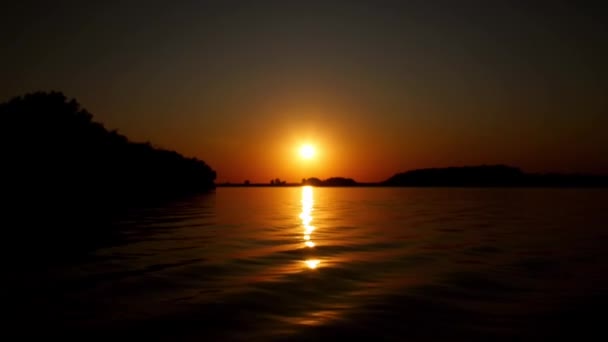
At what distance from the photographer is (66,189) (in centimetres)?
6056

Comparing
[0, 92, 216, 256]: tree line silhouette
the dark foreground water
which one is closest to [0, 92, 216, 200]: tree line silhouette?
[0, 92, 216, 256]: tree line silhouette

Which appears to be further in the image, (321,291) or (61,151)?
(61,151)

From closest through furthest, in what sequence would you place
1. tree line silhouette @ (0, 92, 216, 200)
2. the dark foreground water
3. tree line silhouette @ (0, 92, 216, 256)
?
the dark foreground water < tree line silhouette @ (0, 92, 216, 256) < tree line silhouette @ (0, 92, 216, 200)

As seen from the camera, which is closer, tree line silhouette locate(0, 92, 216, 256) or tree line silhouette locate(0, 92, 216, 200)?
tree line silhouette locate(0, 92, 216, 256)

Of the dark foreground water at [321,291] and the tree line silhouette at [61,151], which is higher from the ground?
the tree line silhouette at [61,151]

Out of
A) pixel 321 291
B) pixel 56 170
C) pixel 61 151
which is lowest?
pixel 321 291

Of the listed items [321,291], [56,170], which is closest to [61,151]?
[56,170]

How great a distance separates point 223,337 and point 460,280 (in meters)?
7.62

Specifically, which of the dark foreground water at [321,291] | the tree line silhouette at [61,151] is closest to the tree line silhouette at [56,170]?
the tree line silhouette at [61,151]

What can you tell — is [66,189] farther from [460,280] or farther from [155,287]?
[460,280]

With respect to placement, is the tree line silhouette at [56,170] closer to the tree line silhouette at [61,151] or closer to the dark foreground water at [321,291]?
the tree line silhouette at [61,151]

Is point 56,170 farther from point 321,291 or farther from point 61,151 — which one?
point 321,291

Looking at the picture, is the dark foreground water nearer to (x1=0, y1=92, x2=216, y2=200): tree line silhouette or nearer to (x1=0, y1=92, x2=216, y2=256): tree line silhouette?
(x1=0, y1=92, x2=216, y2=256): tree line silhouette

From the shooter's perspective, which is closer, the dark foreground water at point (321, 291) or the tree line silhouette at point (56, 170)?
the dark foreground water at point (321, 291)
